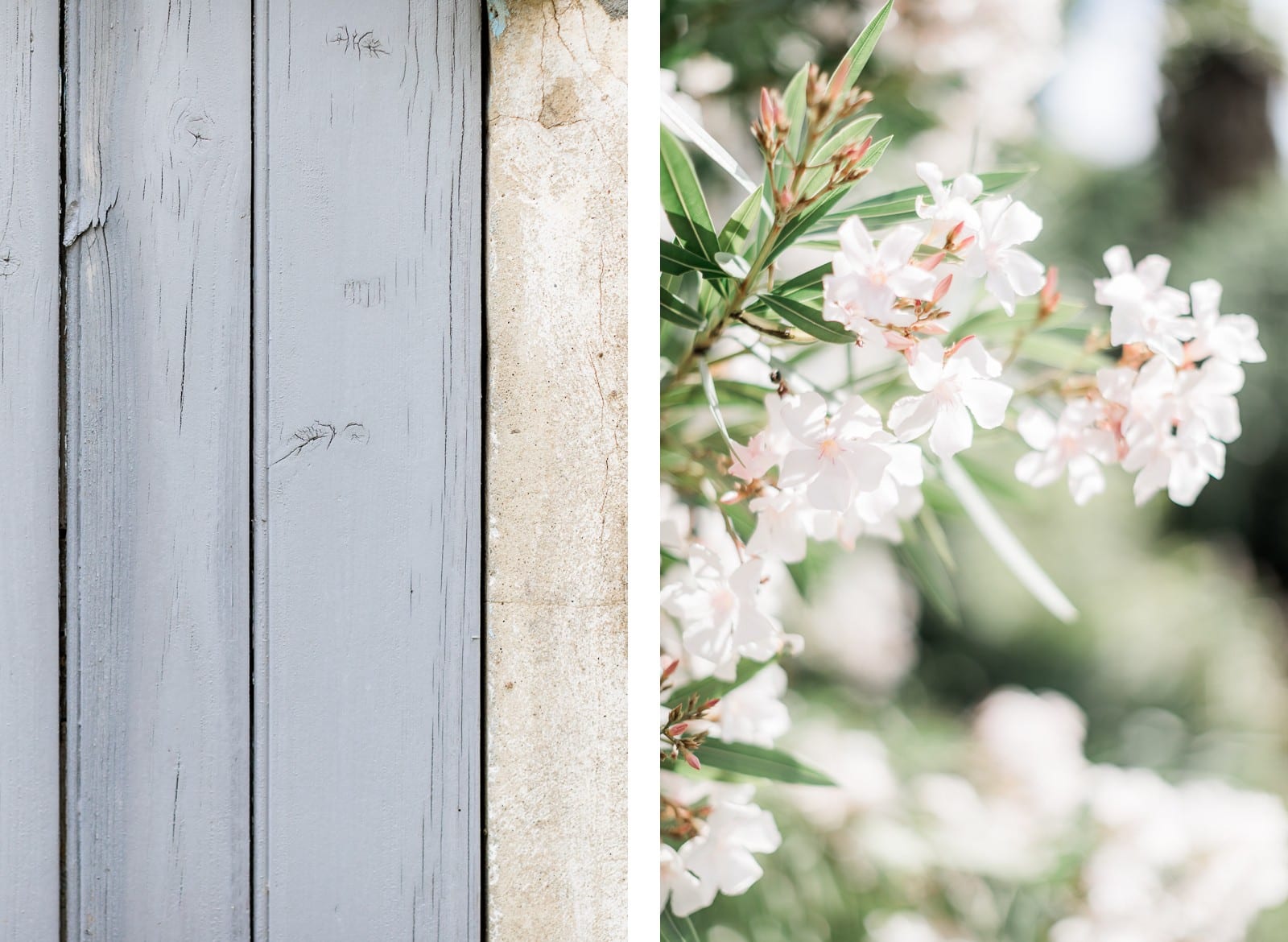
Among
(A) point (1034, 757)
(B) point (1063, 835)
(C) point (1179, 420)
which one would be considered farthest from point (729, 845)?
(A) point (1034, 757)

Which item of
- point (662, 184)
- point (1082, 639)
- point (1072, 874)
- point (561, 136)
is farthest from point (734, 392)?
point (1082, 639)

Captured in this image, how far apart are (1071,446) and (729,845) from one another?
1.77 feet

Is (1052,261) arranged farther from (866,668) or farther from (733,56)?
(733,56)

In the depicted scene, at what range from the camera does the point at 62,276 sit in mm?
495

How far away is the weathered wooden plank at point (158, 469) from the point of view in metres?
0.50

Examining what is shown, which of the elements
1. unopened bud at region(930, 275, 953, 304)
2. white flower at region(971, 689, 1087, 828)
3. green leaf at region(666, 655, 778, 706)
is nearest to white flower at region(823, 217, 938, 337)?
unopened bud at region(930, 275, 953, 304)

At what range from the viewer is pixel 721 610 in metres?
0.68

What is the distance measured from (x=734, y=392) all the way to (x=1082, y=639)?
2359mm

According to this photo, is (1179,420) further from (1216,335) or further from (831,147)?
(831,147)

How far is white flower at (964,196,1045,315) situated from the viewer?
584 mm

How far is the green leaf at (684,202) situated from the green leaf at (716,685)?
1.39 feet

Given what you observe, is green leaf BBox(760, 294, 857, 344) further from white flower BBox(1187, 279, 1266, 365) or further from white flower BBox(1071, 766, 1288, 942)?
white flower BBox(1071, 766, 1288, 942)

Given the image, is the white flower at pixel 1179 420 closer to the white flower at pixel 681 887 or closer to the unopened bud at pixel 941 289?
the unopened bud at pixel 941 289

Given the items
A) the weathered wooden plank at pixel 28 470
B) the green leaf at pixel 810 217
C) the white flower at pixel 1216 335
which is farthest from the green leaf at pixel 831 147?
the weathered wooden plank at pixel 28 470
